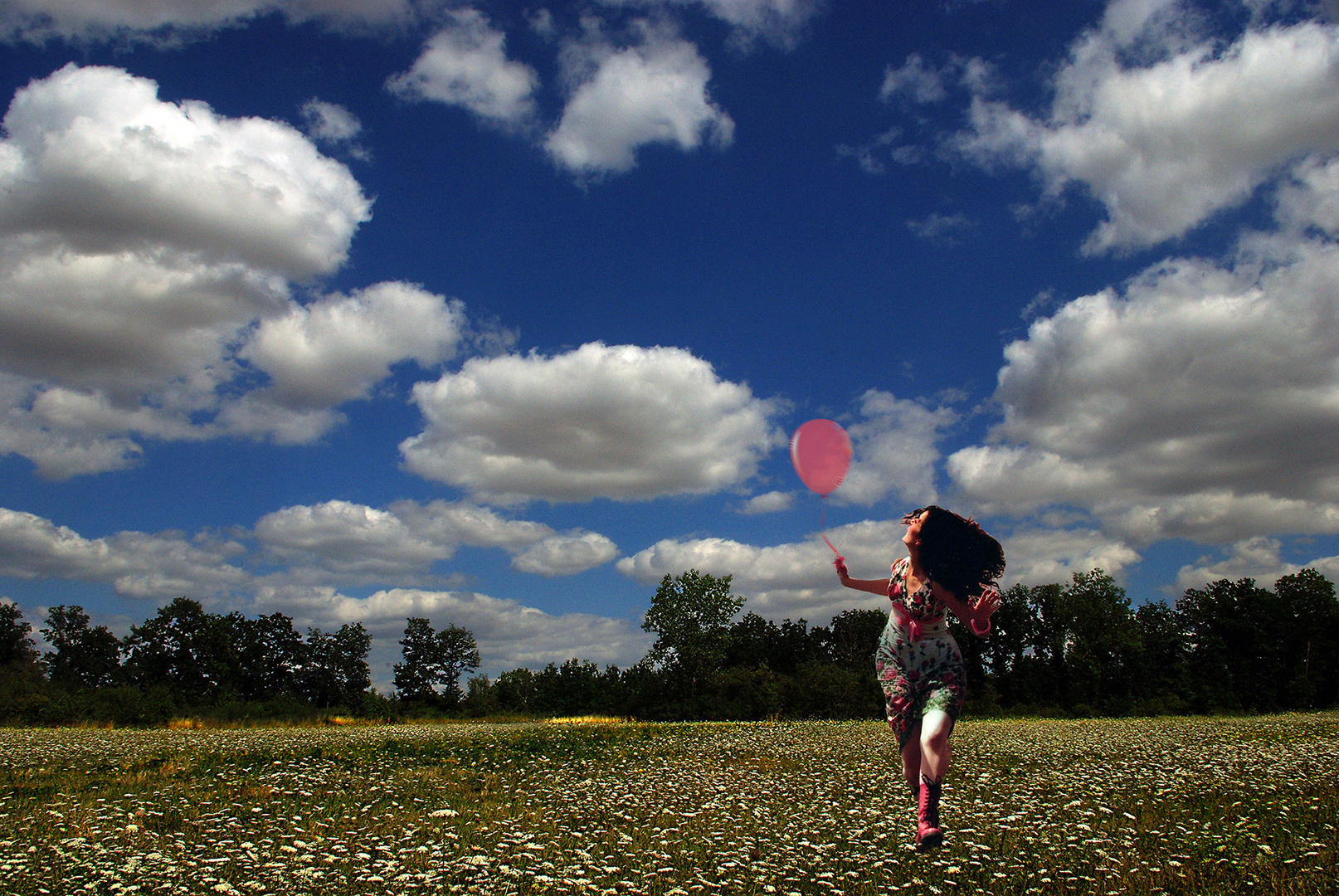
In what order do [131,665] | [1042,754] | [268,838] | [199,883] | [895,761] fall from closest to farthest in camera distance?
1. [199,883]
2. [268,838]
3. [895,761]
4. [1042,754]
5. [131,665]

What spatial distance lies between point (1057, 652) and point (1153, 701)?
903 cm

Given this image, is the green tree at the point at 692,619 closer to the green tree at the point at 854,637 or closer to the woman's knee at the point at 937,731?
the green tree at the point at 854,637

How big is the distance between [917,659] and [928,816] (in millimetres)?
820

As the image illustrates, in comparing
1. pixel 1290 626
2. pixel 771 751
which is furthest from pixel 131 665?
pixel 1290 626

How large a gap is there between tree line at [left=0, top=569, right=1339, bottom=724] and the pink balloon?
1415 inches

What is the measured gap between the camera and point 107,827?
12.3m

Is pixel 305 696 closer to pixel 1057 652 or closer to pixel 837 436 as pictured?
pixel 1057 652

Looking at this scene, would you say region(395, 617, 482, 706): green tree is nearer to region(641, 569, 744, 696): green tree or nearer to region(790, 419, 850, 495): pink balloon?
region(641, 569, 744, 696): green tree

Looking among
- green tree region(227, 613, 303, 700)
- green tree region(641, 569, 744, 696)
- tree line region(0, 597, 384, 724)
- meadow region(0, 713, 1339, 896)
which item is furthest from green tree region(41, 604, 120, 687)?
meadow region(0, 713, 1339, 896)

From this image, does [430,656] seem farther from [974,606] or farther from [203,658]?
[974,606]

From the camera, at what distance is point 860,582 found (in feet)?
14.3

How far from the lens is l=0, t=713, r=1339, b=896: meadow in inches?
376

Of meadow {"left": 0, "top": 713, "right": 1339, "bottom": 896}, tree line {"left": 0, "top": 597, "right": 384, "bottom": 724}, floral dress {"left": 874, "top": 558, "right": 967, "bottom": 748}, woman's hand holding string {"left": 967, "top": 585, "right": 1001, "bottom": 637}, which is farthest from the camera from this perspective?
tree line {"left": 0, "top": 597, "right": 384, "bottom": 724}

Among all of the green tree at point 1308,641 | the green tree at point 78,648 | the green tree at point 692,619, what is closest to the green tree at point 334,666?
the green tree at point 78,648
